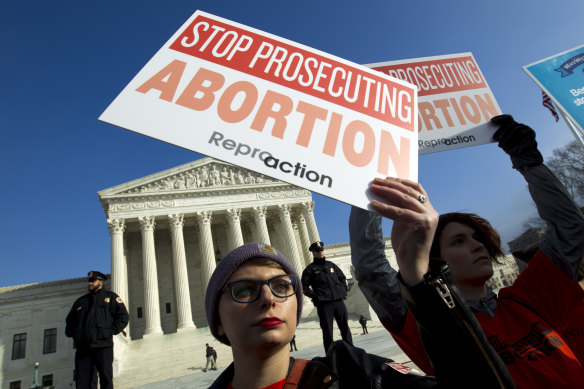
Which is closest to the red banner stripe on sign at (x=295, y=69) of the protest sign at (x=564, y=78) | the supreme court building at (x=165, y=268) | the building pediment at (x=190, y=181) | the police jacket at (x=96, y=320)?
the protest sign at (x=564, y=78)

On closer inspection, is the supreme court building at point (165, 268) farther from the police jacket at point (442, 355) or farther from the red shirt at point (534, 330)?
the police jacket at point (442, 355)

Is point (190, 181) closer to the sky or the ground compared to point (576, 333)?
closer to the sky

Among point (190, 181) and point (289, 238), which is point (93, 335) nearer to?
point (289, 238)

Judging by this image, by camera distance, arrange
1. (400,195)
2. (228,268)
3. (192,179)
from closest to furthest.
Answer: (400,195)
(228,268)
(192,179)

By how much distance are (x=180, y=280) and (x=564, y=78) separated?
2848 cm

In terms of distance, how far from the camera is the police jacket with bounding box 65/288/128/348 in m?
4.91

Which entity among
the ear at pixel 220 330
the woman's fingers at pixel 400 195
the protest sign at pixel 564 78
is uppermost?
the protest sign at pixel 564 78

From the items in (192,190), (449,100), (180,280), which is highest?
(192,190)

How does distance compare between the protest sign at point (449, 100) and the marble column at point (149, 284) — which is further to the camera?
the marble column at point (149, 284)

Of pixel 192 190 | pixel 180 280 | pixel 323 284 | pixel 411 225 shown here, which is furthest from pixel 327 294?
pixel 192 190

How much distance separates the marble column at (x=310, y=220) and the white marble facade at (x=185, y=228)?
10cm

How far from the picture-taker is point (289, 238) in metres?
31.5

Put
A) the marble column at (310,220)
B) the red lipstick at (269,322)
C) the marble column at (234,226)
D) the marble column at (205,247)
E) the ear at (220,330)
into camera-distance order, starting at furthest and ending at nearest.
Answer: the marble column at (310,220), the marble column at (234,226), the marble column at (205,247), the ear at (220,330), the red lipstick at (269,322)

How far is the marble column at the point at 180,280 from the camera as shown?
26.5 metres
